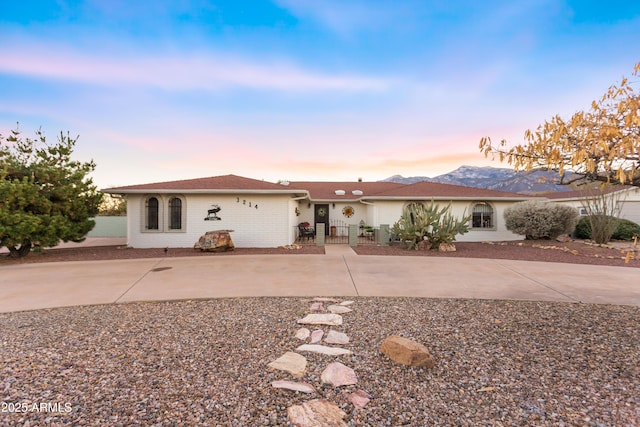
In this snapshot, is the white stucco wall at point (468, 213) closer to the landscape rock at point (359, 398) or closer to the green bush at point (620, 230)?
the green bush at point (620, 230)

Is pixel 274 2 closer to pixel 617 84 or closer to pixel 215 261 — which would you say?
pixel 215 261

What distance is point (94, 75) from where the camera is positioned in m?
10.3

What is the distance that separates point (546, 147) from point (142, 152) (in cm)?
1798

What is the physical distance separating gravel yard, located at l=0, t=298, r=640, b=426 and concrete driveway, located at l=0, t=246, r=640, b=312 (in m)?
0.99

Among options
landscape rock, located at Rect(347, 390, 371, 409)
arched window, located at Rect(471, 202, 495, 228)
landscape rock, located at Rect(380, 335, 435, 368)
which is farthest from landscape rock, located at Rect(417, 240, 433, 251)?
landscape rock, located at Rect(347, 390, 371, 409)

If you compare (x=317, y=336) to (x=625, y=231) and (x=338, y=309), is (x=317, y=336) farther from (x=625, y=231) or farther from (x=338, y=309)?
(x=625, y=231)

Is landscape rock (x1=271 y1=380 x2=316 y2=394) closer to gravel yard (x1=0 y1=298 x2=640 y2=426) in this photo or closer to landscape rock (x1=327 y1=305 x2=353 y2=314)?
gravel yard (x1=0 y1=298 x2=640 y2=426)

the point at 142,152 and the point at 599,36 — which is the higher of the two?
the point at 599,36

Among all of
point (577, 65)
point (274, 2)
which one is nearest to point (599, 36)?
point (577, 65)

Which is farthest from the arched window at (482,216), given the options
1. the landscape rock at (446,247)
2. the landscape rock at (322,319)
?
the landscape rock at (322,319)

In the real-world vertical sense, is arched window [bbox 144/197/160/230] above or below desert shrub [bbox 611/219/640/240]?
above

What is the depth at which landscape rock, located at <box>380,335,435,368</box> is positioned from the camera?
3.09 m

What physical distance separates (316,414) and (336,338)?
60.0 inches

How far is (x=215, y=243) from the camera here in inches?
455
